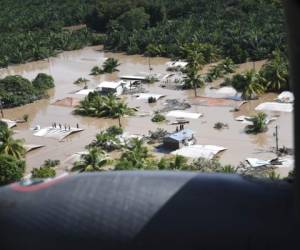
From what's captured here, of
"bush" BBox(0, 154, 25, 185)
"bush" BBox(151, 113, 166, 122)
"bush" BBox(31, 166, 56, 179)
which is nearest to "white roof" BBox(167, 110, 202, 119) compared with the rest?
"bush" BBox(151, 113, 166, 122)

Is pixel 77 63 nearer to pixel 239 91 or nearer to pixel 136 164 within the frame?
pixel 239 91

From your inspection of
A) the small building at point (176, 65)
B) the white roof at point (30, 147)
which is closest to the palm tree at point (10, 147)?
the white roof at point (30, 147)

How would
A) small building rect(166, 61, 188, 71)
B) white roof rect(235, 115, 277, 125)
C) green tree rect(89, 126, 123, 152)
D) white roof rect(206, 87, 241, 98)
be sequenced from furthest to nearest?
small building rect(166, 61, 188, 71) → white roof rect(206, 87, 241, 98) → white roof rect(235, 115, 277, 125) → green tree rect(89, 126, 123, 152)

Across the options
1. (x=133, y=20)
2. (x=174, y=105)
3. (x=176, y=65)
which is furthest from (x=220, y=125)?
(x=133, y=20)

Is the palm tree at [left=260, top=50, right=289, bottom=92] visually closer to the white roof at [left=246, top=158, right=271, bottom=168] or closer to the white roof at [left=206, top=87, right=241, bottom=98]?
the white roof at [left=206, top=87, right=241, bottom=98]

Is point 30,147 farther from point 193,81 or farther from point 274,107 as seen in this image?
point 274,107

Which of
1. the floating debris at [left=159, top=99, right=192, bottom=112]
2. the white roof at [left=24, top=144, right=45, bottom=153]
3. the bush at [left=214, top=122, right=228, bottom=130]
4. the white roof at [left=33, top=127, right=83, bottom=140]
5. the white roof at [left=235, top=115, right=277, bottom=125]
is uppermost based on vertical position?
the floating debris at [left=159, top=99, right=192, bottom=112]

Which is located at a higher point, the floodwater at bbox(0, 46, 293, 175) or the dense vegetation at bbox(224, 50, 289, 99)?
the dense vegetation at bbox(224, 50, 289, 99)
